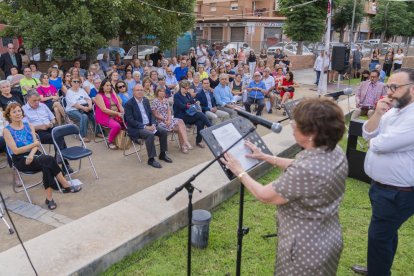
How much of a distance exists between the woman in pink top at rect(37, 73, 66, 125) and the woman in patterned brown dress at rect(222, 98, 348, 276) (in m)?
6.47

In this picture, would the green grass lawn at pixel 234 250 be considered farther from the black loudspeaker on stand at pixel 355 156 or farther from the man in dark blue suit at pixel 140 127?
the man in dark blue suit at pixel 140 127

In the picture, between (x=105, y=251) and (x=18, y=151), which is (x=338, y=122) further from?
(x=18, y=151)

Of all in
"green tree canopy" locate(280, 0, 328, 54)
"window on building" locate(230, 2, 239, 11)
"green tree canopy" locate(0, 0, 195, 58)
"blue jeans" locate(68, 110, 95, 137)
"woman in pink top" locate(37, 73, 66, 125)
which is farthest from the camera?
"window on building" locate(230, 2, 239, 11)

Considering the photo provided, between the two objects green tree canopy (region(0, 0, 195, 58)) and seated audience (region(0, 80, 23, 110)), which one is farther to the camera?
green tree canopy (region(0, 0, 195, 58))

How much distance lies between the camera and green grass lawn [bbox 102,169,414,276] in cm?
357

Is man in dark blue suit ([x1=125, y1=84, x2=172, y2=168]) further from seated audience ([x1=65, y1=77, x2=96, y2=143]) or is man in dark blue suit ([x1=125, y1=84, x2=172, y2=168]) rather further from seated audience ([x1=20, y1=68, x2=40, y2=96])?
seated audience ([x1=20, y1=68, x2=40, y2=96])

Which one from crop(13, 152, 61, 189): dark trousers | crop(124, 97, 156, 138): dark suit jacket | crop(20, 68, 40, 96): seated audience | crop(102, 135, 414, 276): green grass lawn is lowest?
crop(102, 135, 414, 276): green grass lawn

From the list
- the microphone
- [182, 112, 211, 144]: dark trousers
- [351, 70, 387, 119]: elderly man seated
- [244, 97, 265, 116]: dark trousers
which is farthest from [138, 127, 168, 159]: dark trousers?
[351, 70, 387, 119]: elderly man seated

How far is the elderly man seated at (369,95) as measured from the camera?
28.2 ft

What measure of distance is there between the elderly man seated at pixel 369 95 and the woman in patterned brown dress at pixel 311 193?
7.03 m

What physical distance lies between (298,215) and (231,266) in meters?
1.80

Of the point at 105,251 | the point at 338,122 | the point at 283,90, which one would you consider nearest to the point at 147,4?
the point at 283,90

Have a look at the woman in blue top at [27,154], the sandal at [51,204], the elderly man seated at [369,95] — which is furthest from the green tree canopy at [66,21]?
the elderly man seated at [369,95]

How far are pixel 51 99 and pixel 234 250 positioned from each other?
5697mm
